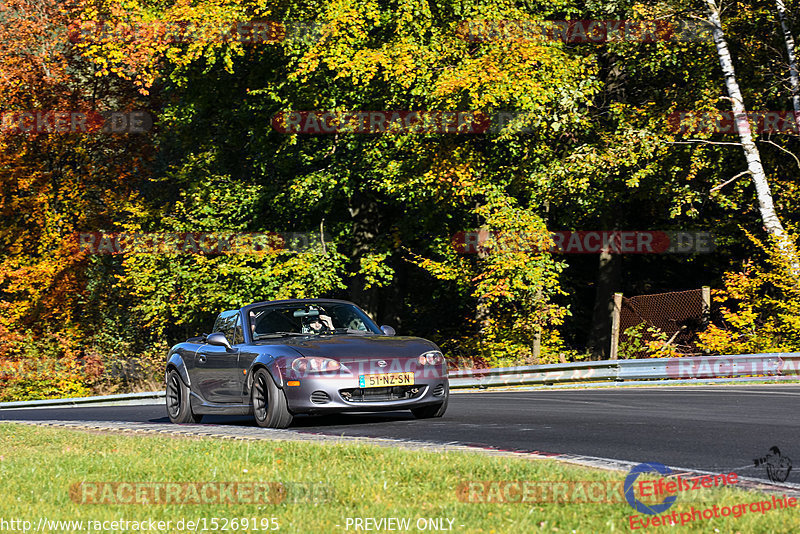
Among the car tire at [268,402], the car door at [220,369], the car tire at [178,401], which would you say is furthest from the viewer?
the car tire at [178,401]

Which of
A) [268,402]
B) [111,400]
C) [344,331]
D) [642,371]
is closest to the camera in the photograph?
[268,402]

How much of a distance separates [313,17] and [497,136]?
5.93 metres

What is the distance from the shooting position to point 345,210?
33188 millimetres

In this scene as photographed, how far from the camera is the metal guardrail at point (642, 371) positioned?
20.0 m

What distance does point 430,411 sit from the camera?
12875mm

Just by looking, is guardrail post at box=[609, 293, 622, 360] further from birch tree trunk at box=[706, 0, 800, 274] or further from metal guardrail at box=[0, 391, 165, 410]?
metal guardrail at box=[0, 391, 165, 410]

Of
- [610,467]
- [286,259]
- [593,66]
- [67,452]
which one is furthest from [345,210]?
[610,467]

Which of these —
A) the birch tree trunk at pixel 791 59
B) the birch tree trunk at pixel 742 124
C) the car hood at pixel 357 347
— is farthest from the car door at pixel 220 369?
the birch tree trunk at pixel 791 59

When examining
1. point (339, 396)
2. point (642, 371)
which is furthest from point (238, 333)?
point (642, 371)

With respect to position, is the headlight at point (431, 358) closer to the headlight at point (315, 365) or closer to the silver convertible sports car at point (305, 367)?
the silver convertible sports car at point (305, 367)

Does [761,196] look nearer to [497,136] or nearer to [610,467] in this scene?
[497,136]

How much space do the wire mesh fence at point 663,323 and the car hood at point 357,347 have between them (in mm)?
13550

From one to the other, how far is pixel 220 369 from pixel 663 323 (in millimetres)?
15212

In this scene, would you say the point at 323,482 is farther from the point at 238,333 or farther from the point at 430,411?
the point at 238,333
